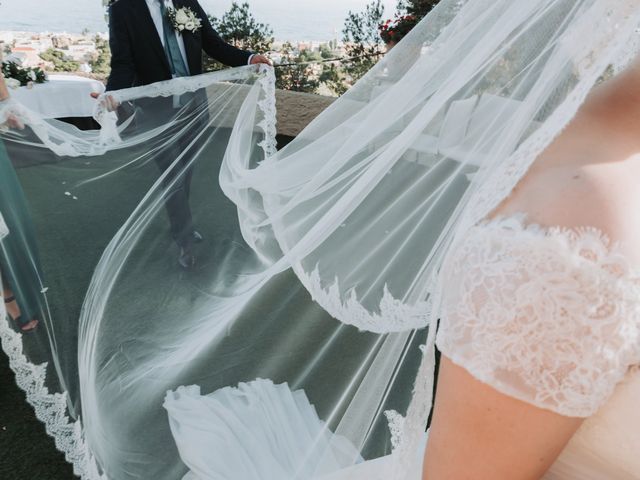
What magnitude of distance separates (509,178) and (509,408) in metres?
0.29

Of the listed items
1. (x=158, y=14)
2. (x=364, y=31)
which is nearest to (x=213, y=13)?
(x=364, y=31)

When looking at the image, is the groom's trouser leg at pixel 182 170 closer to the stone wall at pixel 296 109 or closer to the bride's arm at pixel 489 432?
the bride's arm at pixel 489 432

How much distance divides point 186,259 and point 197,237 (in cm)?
12

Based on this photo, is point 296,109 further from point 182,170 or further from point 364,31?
point 182,170

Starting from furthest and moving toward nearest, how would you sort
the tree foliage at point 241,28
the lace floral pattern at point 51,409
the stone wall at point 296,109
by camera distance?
the tree foliage at point 241,28 < the stone wall at point 296,109 < the lace floral pattern at point 51,409

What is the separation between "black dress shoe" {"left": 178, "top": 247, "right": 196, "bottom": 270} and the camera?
1.97 metres

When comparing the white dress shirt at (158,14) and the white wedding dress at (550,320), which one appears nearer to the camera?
the white wedding dress at (550,320)

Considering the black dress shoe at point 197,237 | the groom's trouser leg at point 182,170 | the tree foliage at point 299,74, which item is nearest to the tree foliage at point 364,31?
the tree foliage at point 299,74

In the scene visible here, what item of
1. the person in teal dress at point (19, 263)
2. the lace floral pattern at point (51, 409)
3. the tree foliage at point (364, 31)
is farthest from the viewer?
the tree foliage at point (364, 31)

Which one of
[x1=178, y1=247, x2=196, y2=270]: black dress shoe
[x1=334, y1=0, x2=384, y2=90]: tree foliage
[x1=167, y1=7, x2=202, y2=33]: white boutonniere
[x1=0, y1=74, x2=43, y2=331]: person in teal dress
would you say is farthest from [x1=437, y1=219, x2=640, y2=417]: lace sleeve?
[x1=334, y1=0, x2=384, y2=90]: tree foliage

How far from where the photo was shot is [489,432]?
0.55 m

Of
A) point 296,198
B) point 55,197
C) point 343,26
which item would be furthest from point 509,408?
point 343,26

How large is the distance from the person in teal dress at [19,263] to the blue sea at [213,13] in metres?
1.67

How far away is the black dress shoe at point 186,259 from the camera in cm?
197
